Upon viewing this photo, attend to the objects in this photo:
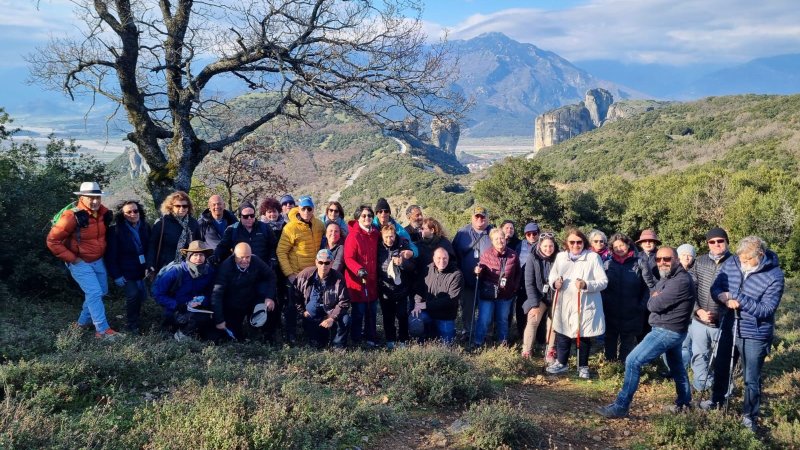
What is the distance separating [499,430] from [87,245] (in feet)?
17.3

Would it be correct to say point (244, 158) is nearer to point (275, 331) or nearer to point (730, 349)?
point (275, 331)

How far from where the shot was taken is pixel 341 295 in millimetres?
6668

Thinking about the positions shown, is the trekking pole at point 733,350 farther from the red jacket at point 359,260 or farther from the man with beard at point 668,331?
the red jacket at point 359,260

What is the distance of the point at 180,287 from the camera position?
6.50 meters

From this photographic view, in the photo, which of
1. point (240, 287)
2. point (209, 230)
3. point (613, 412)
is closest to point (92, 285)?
point (209, 230)

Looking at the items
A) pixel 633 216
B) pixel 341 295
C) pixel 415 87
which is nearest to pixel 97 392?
pixel 341 295

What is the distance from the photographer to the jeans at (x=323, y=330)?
673cm

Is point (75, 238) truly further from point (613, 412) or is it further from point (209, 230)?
point (613, 412)

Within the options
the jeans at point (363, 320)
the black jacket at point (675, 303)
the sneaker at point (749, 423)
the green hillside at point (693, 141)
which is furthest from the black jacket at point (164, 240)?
the green hillside at point (693, 141)

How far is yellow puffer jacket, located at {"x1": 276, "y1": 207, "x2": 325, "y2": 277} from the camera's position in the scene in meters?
6.98

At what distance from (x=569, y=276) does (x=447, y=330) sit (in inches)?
73.8

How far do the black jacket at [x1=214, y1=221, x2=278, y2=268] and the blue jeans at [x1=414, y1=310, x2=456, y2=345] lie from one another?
2.29 metres

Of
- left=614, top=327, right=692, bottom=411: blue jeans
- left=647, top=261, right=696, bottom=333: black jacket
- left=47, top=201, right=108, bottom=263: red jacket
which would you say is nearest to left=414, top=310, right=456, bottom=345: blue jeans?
left=614, top=327, right=692, bottom=411: blue jeans

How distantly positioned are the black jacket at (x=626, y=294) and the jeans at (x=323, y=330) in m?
3.47
